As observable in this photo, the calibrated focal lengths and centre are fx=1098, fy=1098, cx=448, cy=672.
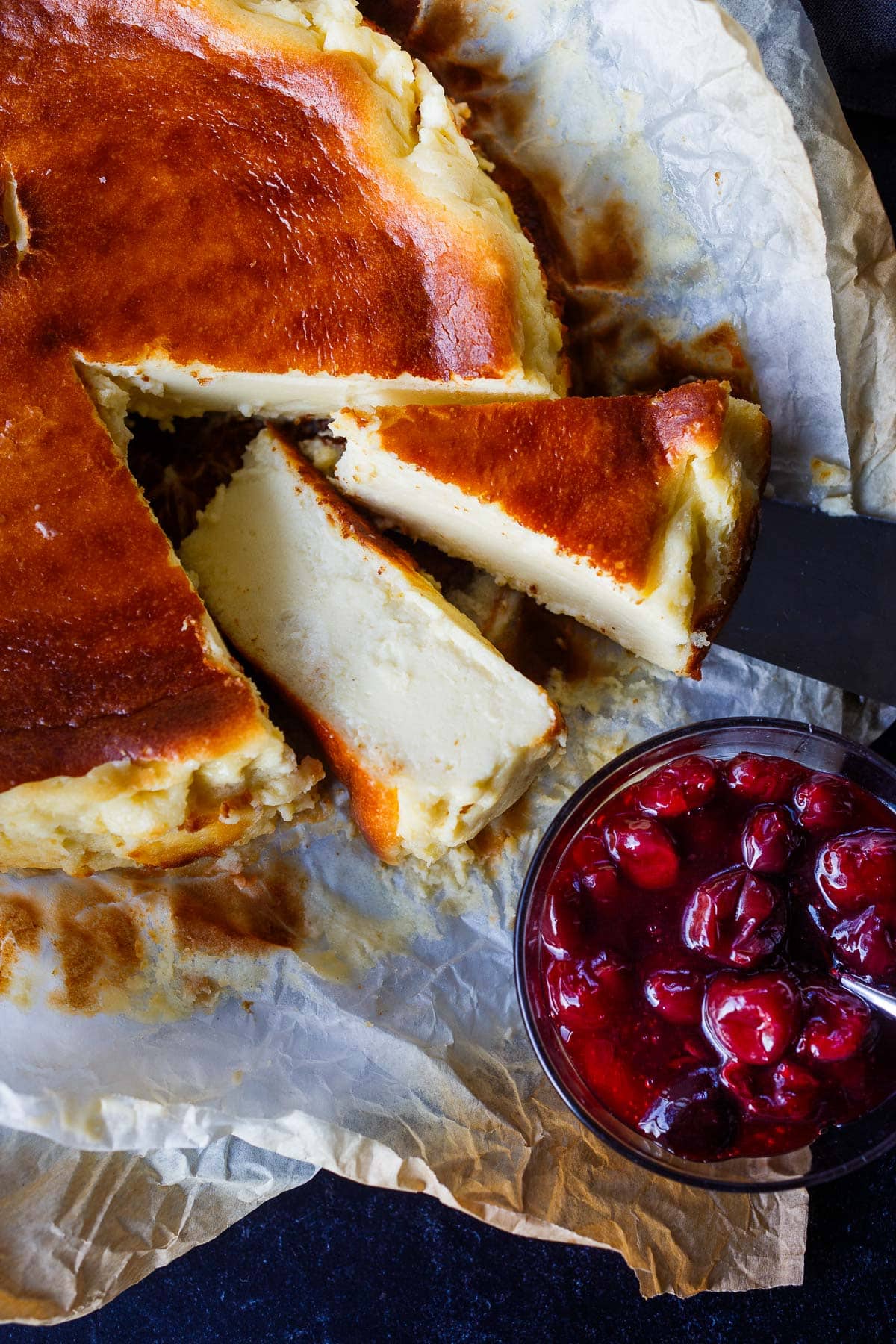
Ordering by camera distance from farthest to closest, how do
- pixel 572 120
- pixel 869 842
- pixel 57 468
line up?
pixel 572 120 < pixel 57 468 < pixel 869 842

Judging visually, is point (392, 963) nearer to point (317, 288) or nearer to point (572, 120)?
point (317, 288)

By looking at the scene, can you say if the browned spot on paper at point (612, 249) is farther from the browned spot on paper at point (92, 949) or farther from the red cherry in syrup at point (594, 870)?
the browned spot on paper at point (92, 949)

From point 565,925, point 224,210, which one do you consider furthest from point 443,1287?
point 224,210

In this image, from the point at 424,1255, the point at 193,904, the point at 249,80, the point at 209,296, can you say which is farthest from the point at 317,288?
the point at 424,1255

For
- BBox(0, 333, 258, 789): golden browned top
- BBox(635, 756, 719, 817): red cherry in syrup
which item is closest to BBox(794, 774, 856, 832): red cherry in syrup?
BBox(635, 756, 719, 817): red cherry in syrup

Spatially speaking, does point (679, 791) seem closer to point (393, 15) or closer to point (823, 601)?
point (823, 601)
